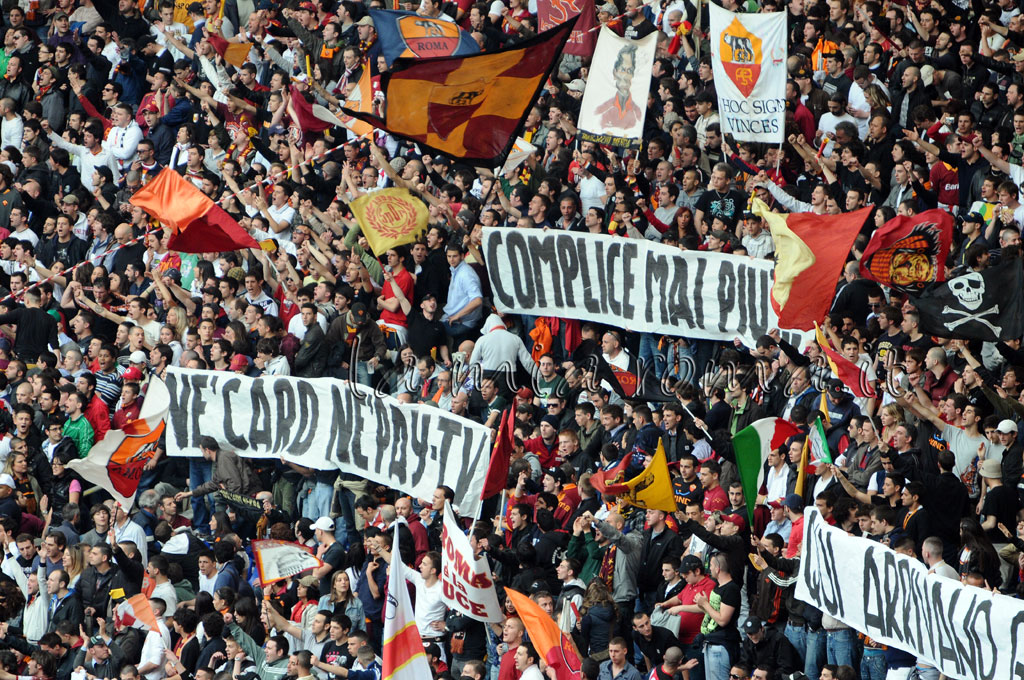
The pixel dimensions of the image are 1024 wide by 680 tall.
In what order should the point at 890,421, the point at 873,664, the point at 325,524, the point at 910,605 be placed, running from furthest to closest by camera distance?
the point at 325,524 → the point at 890,421 → the point at 873,664 → the point at 910,605

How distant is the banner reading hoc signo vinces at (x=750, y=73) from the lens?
17.8 metres

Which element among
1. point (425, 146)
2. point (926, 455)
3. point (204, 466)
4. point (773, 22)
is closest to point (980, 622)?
point (926, 455)

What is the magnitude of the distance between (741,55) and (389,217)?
12.5 feet

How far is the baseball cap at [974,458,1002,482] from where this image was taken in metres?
13.6

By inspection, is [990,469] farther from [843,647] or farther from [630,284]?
[630,284]

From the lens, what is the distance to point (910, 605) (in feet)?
41.4

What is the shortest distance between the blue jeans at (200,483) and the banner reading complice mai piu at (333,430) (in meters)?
0.14

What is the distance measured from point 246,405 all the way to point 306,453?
0.93 metres

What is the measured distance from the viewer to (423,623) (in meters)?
15.2

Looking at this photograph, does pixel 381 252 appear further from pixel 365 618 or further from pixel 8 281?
pixel 8 281

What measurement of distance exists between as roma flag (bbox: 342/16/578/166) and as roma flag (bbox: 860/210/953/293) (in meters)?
3.15

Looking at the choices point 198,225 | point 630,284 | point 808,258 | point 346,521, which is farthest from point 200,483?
point 808,258

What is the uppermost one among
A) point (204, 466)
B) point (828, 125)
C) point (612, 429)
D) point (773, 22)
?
point (773, 22)

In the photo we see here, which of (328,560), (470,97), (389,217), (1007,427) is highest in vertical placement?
(470,97)
